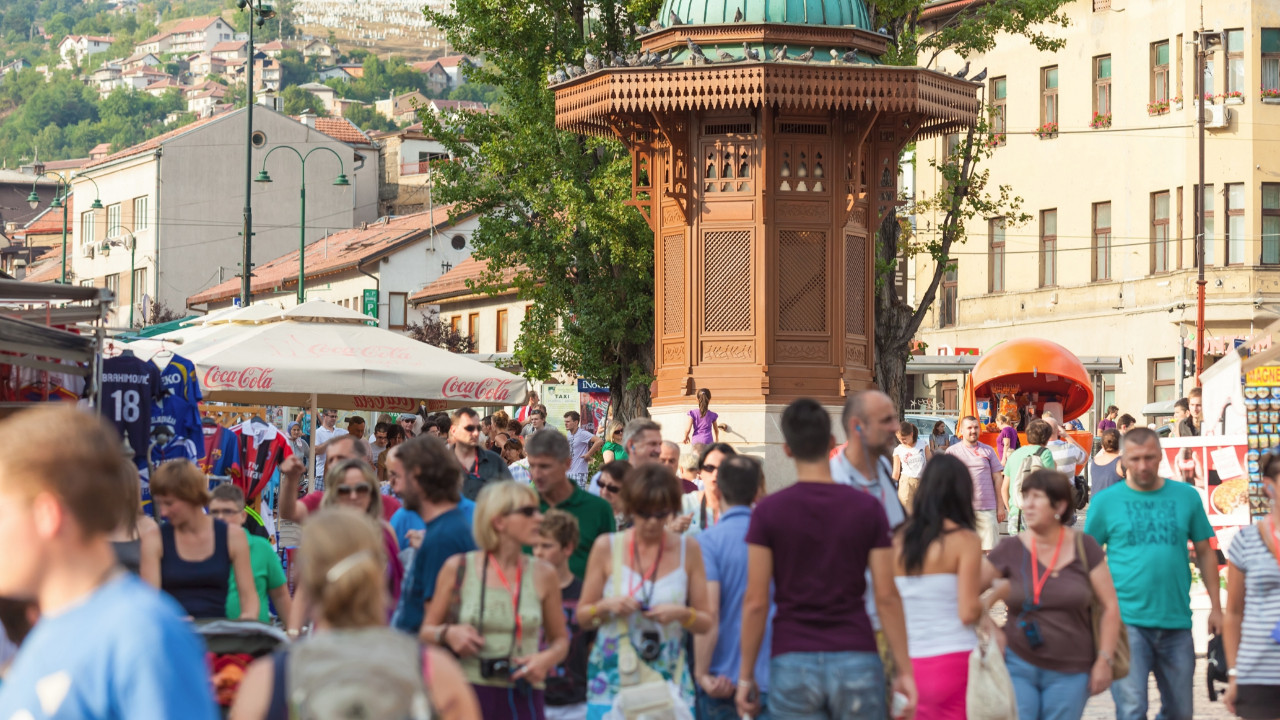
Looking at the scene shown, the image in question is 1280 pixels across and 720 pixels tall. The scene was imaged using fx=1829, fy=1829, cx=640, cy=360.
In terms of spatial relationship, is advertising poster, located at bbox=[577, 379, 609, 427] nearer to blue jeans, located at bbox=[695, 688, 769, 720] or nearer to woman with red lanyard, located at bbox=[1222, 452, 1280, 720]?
woman with red lanyard, located at bbox=[1222, 452, 1280, 720]

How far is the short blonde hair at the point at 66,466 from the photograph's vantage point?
371 cm

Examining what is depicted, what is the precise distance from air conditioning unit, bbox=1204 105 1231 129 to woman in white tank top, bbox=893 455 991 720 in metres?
44.0

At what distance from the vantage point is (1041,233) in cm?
5528

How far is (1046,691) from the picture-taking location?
8383 millimetres

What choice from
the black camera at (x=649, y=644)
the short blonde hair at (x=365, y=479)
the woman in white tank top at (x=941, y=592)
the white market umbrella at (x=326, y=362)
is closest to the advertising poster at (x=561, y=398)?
the white market umbrella at (x=326, y=362)

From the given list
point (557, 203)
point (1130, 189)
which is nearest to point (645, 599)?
point (557, 203)

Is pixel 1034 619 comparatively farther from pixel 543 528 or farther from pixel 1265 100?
pixel 1265 100

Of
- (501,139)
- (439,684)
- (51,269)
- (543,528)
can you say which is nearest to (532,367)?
(501,139)

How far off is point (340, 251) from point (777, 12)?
60.2 m

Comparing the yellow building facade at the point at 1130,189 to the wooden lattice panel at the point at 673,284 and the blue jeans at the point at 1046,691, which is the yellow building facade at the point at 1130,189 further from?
the blue jeans at the point at 1046,691

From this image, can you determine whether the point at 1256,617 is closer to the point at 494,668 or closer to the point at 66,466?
the point at 494,668

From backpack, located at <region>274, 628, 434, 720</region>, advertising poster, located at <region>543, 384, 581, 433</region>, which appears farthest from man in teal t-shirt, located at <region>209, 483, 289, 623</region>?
advertising poster, located at <region>543, 384, 581, 433</region>

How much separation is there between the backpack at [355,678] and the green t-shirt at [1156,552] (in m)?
6.10

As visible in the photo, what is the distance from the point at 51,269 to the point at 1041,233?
64.4 m
